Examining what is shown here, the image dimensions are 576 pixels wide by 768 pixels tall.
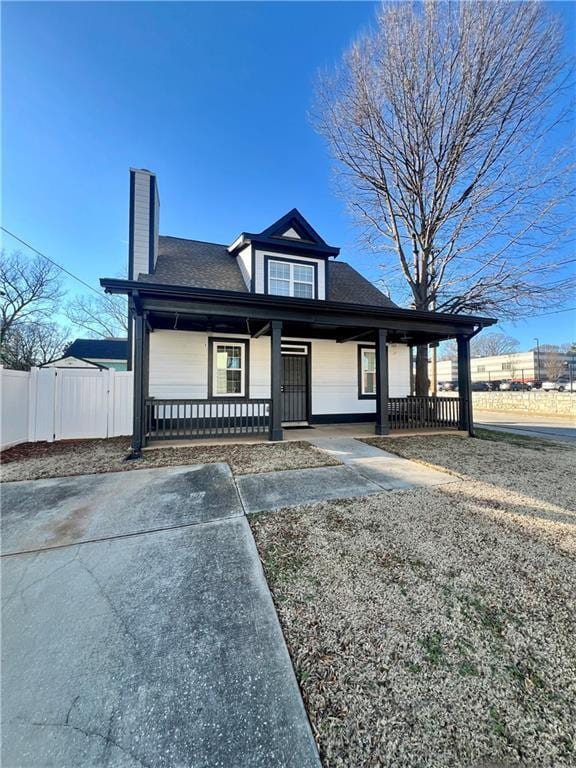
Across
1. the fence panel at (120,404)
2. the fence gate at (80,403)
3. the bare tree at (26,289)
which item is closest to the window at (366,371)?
the fence panel at (120,404)

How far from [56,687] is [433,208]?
45.6 ft

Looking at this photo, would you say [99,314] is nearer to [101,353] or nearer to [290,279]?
[101,353]

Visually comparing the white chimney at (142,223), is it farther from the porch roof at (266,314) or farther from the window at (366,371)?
the window at (366,371)

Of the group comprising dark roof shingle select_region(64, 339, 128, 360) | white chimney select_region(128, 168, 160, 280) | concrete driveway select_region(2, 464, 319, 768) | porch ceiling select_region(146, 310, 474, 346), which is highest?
white chimney select_region(128, 168, 160, 280)

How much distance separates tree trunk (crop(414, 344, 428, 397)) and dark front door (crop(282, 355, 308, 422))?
4.22 metres

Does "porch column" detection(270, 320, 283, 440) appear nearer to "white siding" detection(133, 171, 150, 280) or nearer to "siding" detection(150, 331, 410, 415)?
"siding" detection(150, 331, 410, 415)

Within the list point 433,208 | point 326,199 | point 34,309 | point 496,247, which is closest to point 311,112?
point 326,199

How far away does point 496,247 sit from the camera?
36.3 ft

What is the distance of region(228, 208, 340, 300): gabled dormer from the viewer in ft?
30.0

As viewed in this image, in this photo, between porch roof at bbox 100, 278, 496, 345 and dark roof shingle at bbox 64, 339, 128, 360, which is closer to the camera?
porch roof at bbox 100, 278, 496, 345

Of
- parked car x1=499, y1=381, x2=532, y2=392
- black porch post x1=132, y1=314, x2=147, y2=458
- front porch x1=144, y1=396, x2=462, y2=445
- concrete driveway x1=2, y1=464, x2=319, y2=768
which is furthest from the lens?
parked car x1=499, y1=381, x2=532, y2=392

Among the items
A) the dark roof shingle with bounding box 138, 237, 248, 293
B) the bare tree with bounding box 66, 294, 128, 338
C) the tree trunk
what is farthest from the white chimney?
the bare tree with bounding box 66, 294, 128, 338

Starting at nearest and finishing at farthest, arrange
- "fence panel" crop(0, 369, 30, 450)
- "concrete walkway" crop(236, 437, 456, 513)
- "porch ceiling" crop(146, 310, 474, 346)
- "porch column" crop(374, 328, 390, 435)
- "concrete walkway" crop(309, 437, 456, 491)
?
"concrete walkway" crop(236, 437, 456, 513) < "concrete walkway" crop(309, 437, 456, 491) < "fence panel" crop(0, 369, 30, 450) < "porch ceiling" crop(146, 310, 474, 346) < "porch column" crop(374, 328, 390, 435)

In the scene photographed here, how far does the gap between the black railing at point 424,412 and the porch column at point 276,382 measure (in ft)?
12.0
